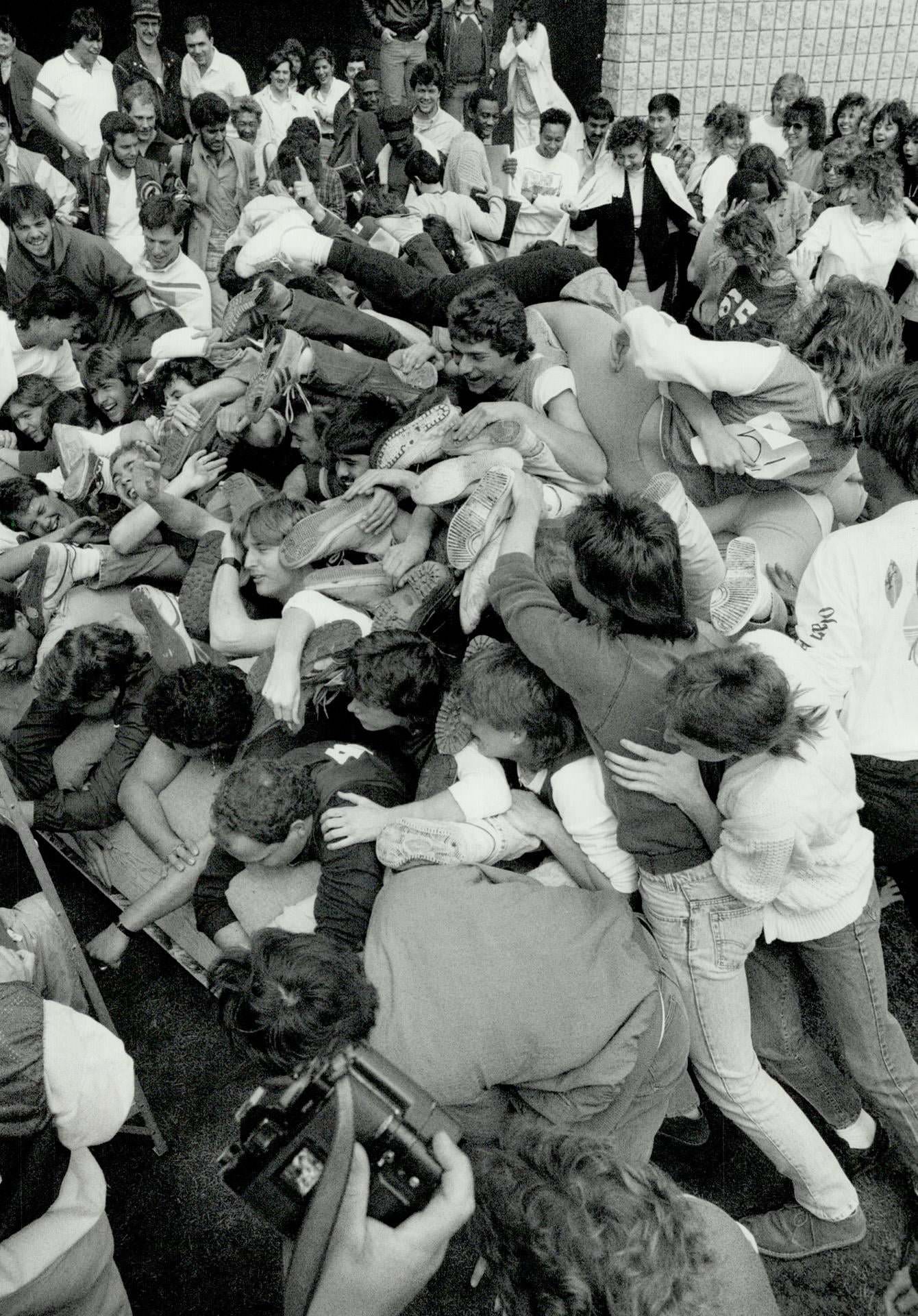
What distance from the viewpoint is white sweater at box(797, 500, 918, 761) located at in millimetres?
1973

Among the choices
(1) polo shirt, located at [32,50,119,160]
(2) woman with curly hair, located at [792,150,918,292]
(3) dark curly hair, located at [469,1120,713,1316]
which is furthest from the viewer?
(1) polo shirt, located at [32,50,119,160]

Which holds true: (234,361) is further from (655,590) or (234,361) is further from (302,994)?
(302,994)

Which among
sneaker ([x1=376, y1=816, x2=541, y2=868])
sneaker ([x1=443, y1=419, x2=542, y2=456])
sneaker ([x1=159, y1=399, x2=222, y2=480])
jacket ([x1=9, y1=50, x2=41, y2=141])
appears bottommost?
sneaker ([x1=376, y1=816, x2=541, y2=868])

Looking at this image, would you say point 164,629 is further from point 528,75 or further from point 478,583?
point 528,75

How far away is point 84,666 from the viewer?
2.80 m

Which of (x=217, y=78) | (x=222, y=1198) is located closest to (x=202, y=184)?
(x=217, y=78)

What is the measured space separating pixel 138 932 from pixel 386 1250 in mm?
1736

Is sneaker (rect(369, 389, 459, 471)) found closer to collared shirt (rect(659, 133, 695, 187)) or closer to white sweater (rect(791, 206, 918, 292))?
white sweater (rect(791, 206, 918, 292))

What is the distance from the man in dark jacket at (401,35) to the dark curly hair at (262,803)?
7.59 meters

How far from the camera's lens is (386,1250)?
1.34 meters

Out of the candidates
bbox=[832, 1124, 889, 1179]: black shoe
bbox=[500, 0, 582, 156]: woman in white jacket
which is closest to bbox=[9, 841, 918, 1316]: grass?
bbox=[832, 1124, 889, 1179]: black shoe

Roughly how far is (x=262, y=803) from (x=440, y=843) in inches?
14.5

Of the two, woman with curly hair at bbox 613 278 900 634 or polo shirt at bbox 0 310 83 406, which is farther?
polo shirt at bbox 0 310 83 406

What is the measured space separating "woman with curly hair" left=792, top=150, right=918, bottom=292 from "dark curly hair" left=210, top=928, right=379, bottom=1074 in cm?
351
